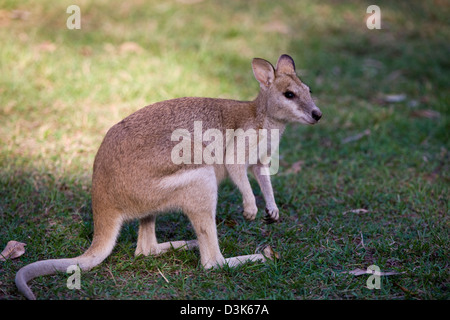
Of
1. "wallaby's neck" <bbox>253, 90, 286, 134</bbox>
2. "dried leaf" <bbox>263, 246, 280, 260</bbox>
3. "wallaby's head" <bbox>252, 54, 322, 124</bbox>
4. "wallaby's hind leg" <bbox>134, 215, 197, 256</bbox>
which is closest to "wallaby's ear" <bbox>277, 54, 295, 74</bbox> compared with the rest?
"wallaby's head" <bbox>252, 54, 322, 124</bbox>

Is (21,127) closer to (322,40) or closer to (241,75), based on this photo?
(241,75)

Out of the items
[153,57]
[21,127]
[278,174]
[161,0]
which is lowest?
[278,174]

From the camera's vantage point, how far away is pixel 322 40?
7.11m

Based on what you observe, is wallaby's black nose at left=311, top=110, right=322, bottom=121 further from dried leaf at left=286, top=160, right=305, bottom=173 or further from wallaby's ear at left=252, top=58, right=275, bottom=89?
dried leaf at left=286, top=160, right=305, bottom=173

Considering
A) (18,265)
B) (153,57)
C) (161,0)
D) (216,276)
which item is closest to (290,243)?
(216,276)

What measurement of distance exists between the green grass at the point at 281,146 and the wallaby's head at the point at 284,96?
0.76 meters

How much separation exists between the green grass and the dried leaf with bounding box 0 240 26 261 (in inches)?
1.8

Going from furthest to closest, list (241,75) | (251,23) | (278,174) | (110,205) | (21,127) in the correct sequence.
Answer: (251,23), (241,75), (21,127), (278,174), (110,205)

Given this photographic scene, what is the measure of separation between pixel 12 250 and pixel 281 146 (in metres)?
2.56

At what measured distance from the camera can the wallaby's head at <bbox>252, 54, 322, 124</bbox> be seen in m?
3.45

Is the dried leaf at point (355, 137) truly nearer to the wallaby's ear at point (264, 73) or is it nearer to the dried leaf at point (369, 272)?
the wallaby's ear at point (264, 73)

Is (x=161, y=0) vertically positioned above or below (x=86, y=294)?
above

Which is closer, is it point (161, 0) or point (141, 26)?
point (141, 26)
